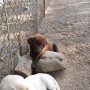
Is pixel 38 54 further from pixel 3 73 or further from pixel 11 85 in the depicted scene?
pixel 11 85

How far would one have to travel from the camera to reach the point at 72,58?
3988 mm

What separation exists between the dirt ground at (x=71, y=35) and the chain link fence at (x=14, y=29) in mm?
615

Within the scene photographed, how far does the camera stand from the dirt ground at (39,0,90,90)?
11.4 feet

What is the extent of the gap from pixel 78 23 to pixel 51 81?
118 inches

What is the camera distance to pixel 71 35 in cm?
498

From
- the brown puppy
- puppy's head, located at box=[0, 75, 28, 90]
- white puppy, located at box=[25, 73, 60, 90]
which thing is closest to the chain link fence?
the brown puppy

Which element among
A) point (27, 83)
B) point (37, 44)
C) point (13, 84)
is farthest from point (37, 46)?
point (13, 84)

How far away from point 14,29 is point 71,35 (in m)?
1.32

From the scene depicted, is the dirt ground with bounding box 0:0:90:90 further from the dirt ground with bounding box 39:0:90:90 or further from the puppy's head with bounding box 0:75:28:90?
the puppy's head with bounding box 0:75:28:90

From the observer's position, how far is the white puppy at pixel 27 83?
2.41m

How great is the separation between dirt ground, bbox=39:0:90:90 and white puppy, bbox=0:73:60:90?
397 mm

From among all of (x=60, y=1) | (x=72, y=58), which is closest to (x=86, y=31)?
(x=72, y=58)

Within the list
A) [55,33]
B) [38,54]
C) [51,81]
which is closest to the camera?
[51,81]

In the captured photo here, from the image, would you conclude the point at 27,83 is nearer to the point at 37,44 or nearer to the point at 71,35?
the point at 37,44
